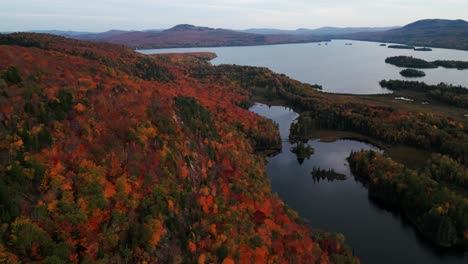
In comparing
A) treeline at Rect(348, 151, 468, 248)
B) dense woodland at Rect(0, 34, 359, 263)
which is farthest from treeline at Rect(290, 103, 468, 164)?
dense woodland at Rect(0, 34, 359, 263)

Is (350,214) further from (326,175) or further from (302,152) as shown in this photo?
(302,152)

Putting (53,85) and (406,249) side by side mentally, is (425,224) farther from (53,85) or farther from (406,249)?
(53,85)

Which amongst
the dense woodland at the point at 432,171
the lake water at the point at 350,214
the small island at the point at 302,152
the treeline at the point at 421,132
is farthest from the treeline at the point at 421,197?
the small island at the point at 302,152

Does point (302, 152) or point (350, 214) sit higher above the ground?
point (302, 152)

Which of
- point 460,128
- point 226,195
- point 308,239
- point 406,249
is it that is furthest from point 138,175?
point 460,128

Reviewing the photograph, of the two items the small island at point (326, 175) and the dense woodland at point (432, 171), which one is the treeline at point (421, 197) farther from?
the small island at point (326, 175)

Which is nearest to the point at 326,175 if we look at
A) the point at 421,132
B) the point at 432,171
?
the point at 432,171
